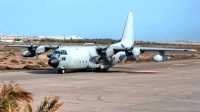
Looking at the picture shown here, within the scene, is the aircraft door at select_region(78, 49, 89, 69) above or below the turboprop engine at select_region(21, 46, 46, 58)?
below

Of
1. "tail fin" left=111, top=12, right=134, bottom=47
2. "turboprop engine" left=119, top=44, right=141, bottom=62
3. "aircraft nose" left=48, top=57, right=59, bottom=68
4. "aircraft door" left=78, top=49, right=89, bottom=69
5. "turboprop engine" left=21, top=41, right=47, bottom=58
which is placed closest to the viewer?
"aircraft nose" left=48, top=57, right=59, bottom=68

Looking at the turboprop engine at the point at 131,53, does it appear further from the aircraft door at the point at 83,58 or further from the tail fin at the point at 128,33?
the tail fin at the point at 128,33

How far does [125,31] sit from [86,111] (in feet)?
97.3

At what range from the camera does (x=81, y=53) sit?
3684cm

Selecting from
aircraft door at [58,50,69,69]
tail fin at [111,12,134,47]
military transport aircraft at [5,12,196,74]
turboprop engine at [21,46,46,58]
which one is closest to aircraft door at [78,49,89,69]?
military transport aircraft at [5,12,196,74]

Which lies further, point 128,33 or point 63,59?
point 128,33

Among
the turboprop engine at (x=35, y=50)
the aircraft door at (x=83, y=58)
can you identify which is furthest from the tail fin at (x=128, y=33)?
the turboprop engine at (x=35, y=50)

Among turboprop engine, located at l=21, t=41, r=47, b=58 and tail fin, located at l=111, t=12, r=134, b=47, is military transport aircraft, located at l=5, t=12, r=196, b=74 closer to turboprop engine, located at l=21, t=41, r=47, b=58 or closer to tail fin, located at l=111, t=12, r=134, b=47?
turboprop engine, located at l=21, t=41, r=47, b=58

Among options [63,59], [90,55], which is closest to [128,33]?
[90,55]

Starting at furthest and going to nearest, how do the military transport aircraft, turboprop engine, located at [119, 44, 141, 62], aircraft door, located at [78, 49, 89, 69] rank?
1. turboprop engine, located at [119, 44, 141, 62]
2. aircraft door, located at [78, 49, 89, 69]
3. the military transport aircraft

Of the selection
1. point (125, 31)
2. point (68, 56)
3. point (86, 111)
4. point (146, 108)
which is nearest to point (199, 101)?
point (146, 108)

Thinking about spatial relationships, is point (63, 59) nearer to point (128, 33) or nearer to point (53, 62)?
point (53, 62)

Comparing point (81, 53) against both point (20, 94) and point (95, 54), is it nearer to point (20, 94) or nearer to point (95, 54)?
point (95, 54)

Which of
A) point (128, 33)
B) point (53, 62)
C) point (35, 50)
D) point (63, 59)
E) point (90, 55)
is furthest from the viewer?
point (128, 33)
